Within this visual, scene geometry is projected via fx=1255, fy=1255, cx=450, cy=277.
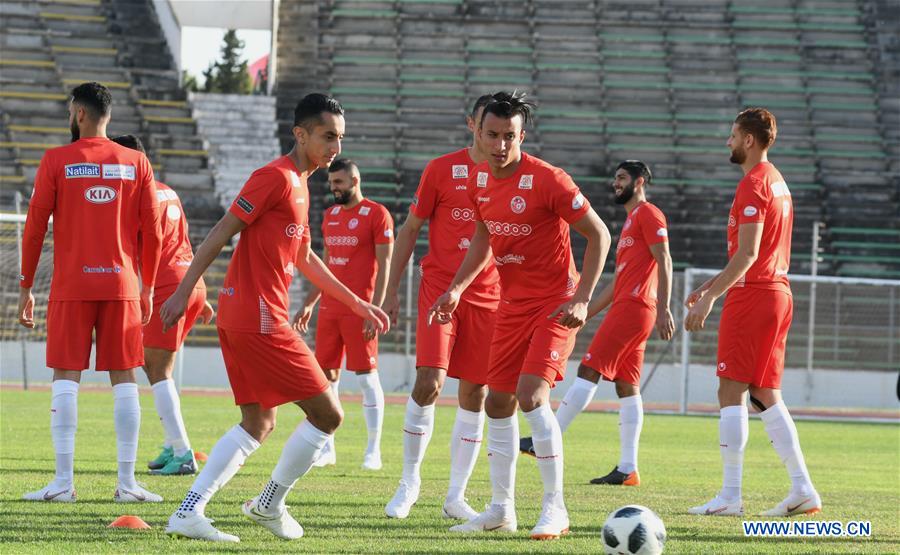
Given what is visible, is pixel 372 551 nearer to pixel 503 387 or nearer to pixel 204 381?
pixel 503 387

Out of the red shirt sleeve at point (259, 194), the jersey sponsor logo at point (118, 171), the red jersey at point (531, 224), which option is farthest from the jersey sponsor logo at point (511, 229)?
the jersey sponsor logo at point (118, 171)

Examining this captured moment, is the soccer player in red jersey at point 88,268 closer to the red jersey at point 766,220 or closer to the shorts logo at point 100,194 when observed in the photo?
the shorts logo at point 100,194

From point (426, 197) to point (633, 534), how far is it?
313 cm

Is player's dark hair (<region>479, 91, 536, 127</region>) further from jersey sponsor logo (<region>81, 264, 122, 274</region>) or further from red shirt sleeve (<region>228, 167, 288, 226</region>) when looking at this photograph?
jersey sponsor logo (<region>81, 264, 122, 274</region>)

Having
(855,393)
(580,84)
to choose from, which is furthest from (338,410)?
(580,84)

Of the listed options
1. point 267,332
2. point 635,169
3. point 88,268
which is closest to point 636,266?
point 635,169

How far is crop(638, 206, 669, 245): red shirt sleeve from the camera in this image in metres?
9.60

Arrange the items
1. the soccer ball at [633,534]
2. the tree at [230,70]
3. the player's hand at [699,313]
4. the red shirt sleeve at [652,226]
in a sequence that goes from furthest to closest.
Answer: the tree at [230,70] < the red shirt sleeve at [652,226] < the player's hand at [699,313] < the soccer ball at [633,534]

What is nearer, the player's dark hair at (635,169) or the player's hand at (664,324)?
the player's hand at (664,324)

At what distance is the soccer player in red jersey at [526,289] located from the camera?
6.54 metres

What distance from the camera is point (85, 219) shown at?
294 inches

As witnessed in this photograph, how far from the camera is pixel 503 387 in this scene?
6852mm

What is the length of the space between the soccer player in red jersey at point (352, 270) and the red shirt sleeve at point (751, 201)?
338 cm

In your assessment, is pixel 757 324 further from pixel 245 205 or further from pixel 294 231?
pixel 245 205
